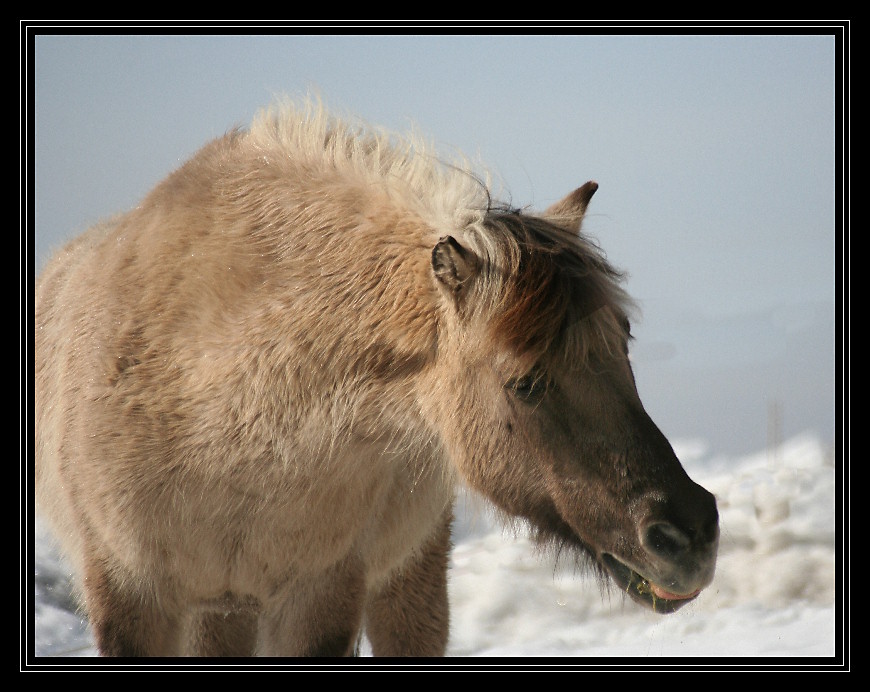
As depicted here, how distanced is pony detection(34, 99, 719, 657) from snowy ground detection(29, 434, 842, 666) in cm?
175

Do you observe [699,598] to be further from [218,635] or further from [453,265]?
[453,265]

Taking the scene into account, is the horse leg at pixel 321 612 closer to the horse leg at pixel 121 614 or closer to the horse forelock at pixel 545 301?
the horse leg at pixel 121 614

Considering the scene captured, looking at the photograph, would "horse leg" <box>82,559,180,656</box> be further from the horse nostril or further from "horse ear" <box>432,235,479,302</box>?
the horse nostril

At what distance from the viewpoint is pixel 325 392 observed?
310cm

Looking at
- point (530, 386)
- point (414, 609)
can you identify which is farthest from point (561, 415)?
point (414, 609)

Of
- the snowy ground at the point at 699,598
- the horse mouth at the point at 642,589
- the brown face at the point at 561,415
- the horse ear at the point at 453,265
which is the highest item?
the horse ear at the point at 453,265

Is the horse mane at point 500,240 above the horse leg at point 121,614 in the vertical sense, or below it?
above

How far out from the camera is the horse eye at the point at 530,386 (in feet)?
9.20

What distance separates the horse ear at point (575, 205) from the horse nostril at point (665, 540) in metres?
1.13

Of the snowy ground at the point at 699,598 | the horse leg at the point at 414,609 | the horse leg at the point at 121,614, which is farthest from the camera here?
the snowy ground at the point at 699,598

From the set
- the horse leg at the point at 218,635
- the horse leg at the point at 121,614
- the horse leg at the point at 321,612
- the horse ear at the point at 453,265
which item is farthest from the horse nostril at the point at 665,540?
the horse leg at the point at 218,635

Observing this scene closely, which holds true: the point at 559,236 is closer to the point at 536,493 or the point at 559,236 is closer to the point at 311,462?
the point at 536,493

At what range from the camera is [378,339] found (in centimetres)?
304
